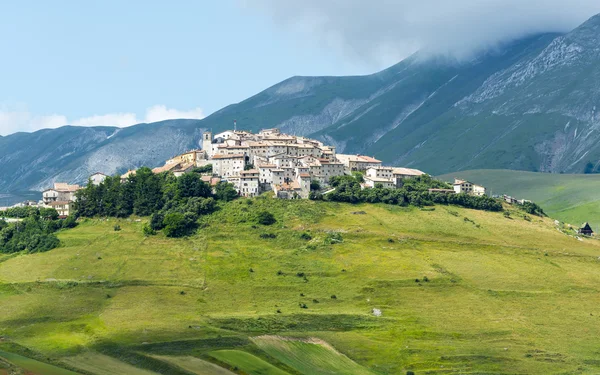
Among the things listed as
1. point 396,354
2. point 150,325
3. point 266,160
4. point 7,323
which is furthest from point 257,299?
point 266,160

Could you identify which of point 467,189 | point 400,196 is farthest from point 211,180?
point 467,189

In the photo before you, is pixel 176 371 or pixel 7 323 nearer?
pixel 176 371

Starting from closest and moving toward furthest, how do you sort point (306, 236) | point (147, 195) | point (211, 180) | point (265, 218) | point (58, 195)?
point (306, 236) < point (265, 218) < point (147, 195) < point (211, 180) < point (58, 195)

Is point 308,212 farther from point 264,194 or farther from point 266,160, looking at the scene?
point 266,160

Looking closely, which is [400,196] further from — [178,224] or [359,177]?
[178,224]

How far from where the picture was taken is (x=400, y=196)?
148 meters

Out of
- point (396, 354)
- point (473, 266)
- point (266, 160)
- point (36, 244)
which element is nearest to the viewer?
point (396, 354)

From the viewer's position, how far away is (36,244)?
12650 centimetres

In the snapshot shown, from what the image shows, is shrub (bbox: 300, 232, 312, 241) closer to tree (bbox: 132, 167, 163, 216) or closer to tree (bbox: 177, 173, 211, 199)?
tree (bbox: 177, 173, 211, 199)

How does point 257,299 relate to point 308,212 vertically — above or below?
below

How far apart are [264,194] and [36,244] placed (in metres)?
41.9

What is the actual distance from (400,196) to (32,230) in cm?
6645

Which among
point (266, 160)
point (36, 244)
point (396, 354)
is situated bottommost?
point (396, 354)

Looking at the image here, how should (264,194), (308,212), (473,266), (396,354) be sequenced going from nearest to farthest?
(396,354) < (473,266) < (308,212) < (264,194)
